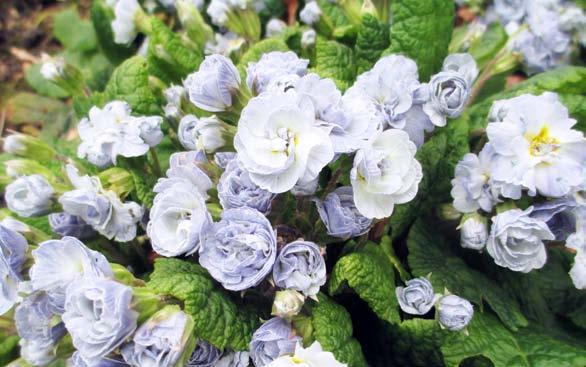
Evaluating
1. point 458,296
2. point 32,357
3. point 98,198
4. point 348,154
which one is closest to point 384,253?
point 458,296

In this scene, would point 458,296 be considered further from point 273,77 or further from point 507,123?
point 273,77

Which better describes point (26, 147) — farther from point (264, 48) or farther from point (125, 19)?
point (264, 48)

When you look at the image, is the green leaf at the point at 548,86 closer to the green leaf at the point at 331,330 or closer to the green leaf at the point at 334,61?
the green leaf at the point at 334,61

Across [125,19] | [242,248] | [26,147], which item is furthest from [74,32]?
[242,248]

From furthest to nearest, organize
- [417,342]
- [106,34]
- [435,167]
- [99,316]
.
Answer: [106,34] → [435,167] → [417,342] → [99,316]

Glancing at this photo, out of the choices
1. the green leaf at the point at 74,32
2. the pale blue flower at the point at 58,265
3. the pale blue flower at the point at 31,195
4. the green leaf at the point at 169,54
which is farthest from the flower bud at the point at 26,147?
the green leaf at the point at 74,32

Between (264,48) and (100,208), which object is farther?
(264,48)
